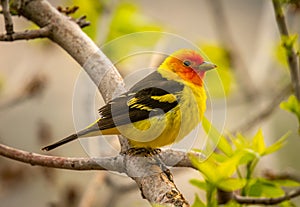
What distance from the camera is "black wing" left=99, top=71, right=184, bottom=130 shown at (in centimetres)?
89

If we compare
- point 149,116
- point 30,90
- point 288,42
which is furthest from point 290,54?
point 30,90

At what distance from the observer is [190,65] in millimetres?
981

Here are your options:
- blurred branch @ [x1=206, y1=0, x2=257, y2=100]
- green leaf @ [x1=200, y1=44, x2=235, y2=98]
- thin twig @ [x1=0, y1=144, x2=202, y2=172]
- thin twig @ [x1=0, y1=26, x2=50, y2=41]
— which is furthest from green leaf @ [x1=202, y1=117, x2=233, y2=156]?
blurred branch @ [x1=206, y1=0, x2=257, y2=100]

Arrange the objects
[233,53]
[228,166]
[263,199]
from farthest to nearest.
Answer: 1. [233,53]
2. [263,199]
3. [228,166]

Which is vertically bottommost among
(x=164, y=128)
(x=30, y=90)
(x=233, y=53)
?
(x=233, y=53)

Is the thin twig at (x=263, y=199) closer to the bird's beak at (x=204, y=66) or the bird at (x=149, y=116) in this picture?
the bird at (x=149, y=116)

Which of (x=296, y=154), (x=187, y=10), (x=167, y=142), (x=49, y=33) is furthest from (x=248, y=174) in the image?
(x=187, y=10)

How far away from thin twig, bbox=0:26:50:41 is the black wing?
17 cm

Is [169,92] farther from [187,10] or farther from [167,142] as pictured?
[187,10]

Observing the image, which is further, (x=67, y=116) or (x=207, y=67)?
(x=67, y=116)

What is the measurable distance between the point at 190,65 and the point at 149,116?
0.42 feet

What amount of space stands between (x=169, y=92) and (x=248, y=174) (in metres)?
0.18

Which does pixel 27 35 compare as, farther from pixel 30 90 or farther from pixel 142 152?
pixel 30 90

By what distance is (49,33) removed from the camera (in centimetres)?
101
